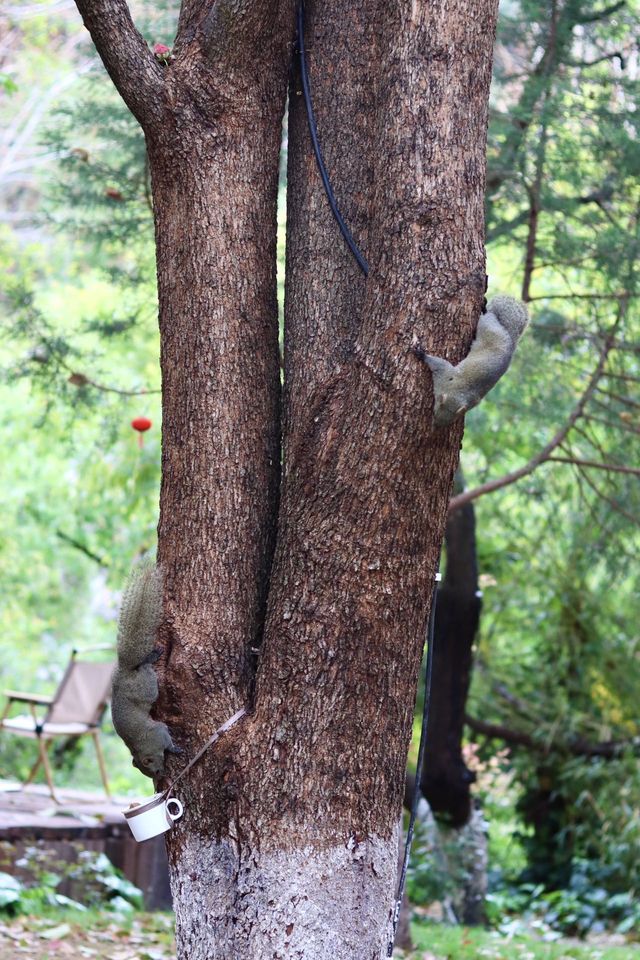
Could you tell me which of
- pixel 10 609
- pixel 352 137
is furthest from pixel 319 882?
pixel 10 609

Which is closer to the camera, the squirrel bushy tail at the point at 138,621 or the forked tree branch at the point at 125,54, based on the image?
the squirrel bushy tail at the point at 138,621

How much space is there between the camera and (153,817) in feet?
6.51

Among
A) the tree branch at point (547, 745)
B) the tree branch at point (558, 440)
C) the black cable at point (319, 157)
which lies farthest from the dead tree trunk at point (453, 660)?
the black cable at point (319, 157)

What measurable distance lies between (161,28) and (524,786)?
5.33 meters

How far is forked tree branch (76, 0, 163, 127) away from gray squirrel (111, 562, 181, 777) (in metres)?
0.98

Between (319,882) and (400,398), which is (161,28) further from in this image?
(319,882)

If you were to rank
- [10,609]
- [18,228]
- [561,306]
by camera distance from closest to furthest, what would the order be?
[561,306]
[10,609]
[18,228]

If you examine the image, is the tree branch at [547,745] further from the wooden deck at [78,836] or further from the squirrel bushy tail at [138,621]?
the squirrel bushy tail at [138,621]

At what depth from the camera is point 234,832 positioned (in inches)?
75.8

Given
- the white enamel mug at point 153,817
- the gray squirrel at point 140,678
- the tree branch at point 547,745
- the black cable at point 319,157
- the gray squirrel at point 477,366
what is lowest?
the tree branch at point 547,745

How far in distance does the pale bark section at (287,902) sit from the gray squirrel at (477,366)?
0.81 metres

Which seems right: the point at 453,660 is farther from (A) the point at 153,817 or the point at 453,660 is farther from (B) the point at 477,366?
(B) the point at 477,366

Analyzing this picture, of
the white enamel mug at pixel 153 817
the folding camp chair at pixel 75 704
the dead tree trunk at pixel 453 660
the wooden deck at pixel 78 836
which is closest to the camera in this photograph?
the white enamel mug at pixel 153 817

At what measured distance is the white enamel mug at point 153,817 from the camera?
198cm
